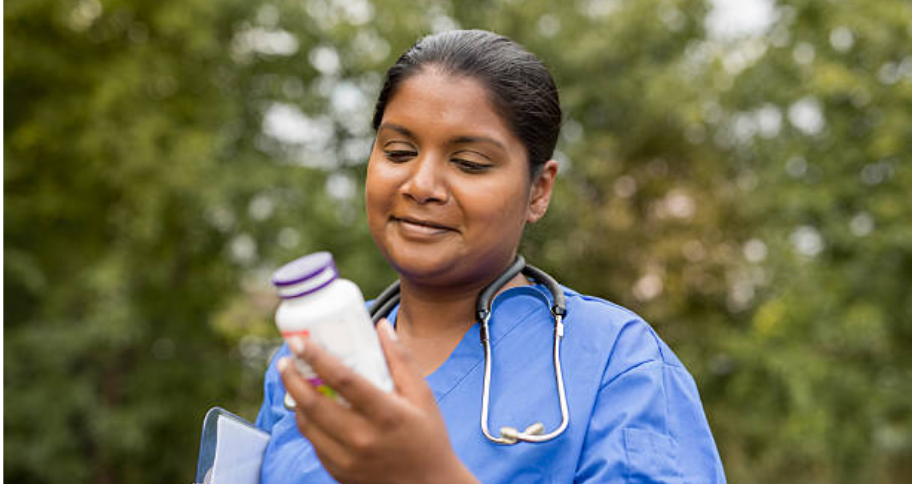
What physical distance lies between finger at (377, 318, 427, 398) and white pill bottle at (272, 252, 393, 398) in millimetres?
12

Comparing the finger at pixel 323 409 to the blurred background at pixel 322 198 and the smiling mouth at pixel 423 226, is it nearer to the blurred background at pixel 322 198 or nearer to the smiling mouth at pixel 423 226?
the smiling mouth at pixel 423 226

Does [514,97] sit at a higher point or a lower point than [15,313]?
higher

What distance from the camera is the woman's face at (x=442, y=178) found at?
1457 mm

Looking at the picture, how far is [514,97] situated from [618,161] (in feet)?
31.9

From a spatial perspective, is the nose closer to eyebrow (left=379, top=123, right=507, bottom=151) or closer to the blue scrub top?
eyebrow (left=379, top=123, right=507, bottom=151)

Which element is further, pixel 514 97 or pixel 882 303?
pixel 882 303

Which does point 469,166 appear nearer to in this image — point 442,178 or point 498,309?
point 442,178

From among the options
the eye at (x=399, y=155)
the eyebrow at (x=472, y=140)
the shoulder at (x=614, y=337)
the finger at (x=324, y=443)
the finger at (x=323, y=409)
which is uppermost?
the eyebrow at (x=472, y=140)

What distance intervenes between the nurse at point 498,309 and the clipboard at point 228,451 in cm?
4

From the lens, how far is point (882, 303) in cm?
801

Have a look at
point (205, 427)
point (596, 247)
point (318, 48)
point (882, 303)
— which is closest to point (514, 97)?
point (205, 427)

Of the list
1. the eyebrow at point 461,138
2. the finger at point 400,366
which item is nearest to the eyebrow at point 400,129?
the eyebrow at point 461,138

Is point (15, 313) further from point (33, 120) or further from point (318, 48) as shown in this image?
point (318, 48)

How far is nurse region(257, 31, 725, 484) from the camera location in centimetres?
141
